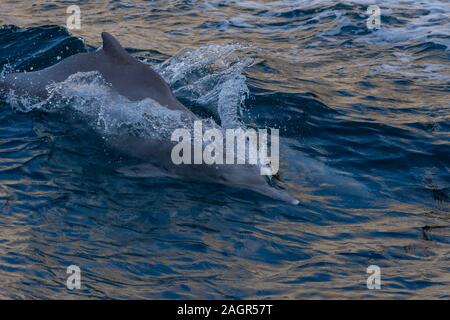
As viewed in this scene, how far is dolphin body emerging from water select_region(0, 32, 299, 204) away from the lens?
9250 millimetres

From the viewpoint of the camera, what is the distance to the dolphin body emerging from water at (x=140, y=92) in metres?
A: 9.25

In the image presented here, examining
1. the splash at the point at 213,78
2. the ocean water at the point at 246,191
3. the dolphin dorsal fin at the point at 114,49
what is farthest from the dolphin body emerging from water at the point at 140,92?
the splash at the point at 213,78

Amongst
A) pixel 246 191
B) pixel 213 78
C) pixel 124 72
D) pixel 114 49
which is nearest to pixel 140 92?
pixel 124 72

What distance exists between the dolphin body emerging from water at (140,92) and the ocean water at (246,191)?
0.15 m

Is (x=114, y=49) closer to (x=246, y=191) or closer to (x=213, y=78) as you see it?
(x=246, y=191)

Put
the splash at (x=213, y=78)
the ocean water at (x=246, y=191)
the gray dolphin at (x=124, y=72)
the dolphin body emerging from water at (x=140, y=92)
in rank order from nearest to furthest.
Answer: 1. the ocean water at (x=246, y=191)
2. the dolphin body emerging from water at (x=140, y=92)
3. the gray dolphin at (x=124, y=72)
4. the splash at (x=213, y=78)

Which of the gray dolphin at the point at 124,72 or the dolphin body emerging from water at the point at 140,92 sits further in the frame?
the gray dolphin at the point at 124,72

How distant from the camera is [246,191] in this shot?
29.6ft

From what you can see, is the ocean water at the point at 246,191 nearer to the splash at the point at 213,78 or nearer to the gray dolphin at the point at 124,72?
the splash at the point at 213,78

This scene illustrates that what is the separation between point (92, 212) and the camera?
8.44 m

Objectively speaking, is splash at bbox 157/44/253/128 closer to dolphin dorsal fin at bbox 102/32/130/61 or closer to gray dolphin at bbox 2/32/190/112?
gray dolphin at bbox 2/32/190/112

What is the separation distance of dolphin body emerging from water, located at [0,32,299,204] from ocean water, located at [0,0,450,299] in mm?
155
